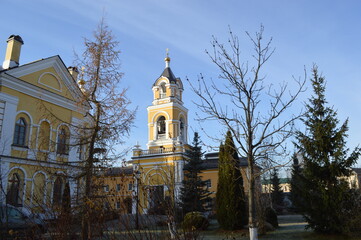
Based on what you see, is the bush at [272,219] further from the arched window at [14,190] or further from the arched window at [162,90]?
the arched window at [162,90]

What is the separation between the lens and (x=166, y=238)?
454 centimetres

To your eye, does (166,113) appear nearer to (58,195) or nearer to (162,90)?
(162,90)

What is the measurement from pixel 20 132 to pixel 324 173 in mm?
16448

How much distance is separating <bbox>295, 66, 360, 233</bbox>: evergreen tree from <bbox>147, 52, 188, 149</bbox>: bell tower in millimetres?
22206

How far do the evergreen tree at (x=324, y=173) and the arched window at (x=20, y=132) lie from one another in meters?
15.3

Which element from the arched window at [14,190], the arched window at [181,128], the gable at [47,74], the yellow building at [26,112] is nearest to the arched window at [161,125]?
the arched window at [181,128]

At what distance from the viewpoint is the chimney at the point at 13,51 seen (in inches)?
725

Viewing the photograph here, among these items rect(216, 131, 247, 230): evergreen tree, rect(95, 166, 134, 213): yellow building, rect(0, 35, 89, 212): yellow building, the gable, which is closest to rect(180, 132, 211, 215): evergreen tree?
rect(216, 131, 247, 230): evergreen tree

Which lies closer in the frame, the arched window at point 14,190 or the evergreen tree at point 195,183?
the arched window at point 14,190

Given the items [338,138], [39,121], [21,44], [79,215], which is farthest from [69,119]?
[338,138]

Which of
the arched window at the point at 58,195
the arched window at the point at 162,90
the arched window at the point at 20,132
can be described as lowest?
the arched window at the point at 58,195

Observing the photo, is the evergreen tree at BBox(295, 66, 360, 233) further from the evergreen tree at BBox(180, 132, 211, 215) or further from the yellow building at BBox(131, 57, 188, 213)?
the yellow building at BBox(131, 57, 188, 213)

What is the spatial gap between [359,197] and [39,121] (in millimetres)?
17554

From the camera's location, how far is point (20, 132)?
17.6 metres
